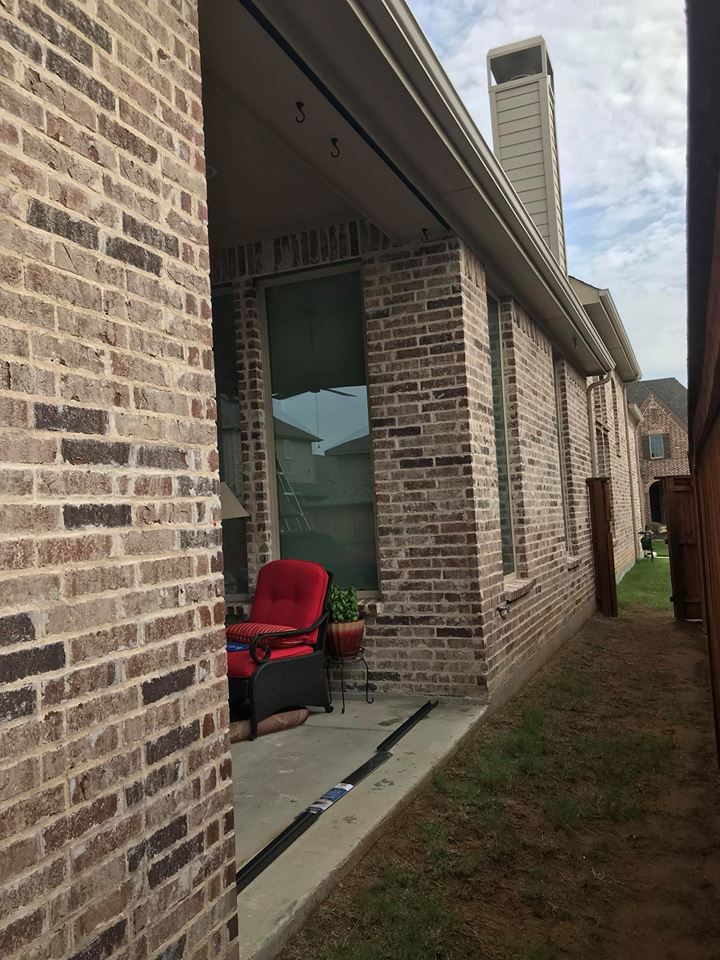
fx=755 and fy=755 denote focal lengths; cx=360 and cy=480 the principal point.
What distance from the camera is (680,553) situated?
372 inches

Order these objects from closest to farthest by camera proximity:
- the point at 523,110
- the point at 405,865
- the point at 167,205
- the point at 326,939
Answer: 1. the point at 167,205
2. the point at 326,939
3. the point at 405,865
4. the point at 523,110

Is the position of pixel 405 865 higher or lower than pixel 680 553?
lower

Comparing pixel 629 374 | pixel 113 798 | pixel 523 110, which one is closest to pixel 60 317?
pixel 113 798

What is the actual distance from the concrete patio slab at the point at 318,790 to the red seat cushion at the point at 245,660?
1.35 ft

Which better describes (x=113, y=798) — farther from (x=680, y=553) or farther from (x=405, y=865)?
(x=680, y=553)

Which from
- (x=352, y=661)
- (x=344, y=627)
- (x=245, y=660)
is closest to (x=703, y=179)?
(x=245, y=660)

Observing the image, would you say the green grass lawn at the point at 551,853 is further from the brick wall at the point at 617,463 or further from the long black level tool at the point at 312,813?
the brick wall at the point at 617,463

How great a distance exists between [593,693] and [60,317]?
5.27 meters

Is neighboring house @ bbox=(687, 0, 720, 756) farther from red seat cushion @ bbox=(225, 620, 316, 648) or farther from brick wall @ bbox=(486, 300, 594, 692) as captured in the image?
brick wall @ bbox=(486, 300, 594, 692)

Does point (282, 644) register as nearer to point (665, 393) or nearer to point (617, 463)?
point (617, 463)

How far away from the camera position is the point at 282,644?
4.82 metres

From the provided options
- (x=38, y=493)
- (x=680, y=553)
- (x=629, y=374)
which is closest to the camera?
(x=38, y=493)

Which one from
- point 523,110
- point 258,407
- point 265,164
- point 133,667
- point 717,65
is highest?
point 523,110

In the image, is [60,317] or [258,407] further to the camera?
[258,407]
